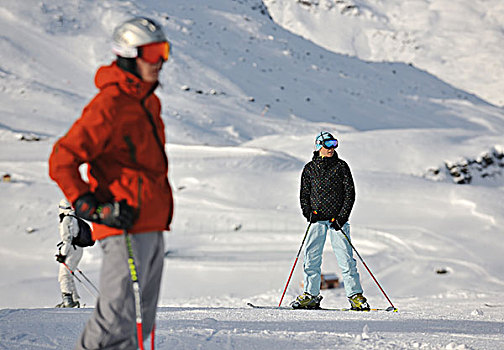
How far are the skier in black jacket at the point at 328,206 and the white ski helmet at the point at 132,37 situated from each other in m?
3.70

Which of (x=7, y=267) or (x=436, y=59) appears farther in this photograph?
(x=436, y=59)

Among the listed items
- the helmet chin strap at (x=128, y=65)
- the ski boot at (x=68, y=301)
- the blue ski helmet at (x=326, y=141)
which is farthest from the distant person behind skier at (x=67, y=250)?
the helmet chin strap at (x=128, y=65)

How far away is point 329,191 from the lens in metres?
6.07

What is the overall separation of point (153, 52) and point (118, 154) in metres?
0.55

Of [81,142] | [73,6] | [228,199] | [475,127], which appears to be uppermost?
[73,6]

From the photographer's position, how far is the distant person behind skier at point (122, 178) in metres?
2.39

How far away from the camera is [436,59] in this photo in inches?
2719

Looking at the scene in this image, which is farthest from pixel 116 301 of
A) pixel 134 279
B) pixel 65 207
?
pixel 65 207

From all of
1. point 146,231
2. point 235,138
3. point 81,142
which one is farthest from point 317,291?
point 235,138

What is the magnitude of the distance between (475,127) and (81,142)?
1558 inches

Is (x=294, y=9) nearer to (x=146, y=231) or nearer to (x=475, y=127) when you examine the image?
(x=475, y=127)

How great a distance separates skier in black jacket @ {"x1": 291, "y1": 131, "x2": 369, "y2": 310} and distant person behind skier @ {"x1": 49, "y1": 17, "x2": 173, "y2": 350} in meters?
3.67

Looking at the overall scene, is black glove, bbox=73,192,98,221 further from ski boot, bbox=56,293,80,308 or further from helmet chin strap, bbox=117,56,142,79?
ski boot, bbox=56,293,80,308

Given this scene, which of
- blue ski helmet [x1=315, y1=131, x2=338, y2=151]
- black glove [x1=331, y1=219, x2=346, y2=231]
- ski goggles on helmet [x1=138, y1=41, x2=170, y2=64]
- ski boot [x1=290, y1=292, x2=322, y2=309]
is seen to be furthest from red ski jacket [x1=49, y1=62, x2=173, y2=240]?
ski boot [x1=290, y1=292, x2=322, y2=309]
